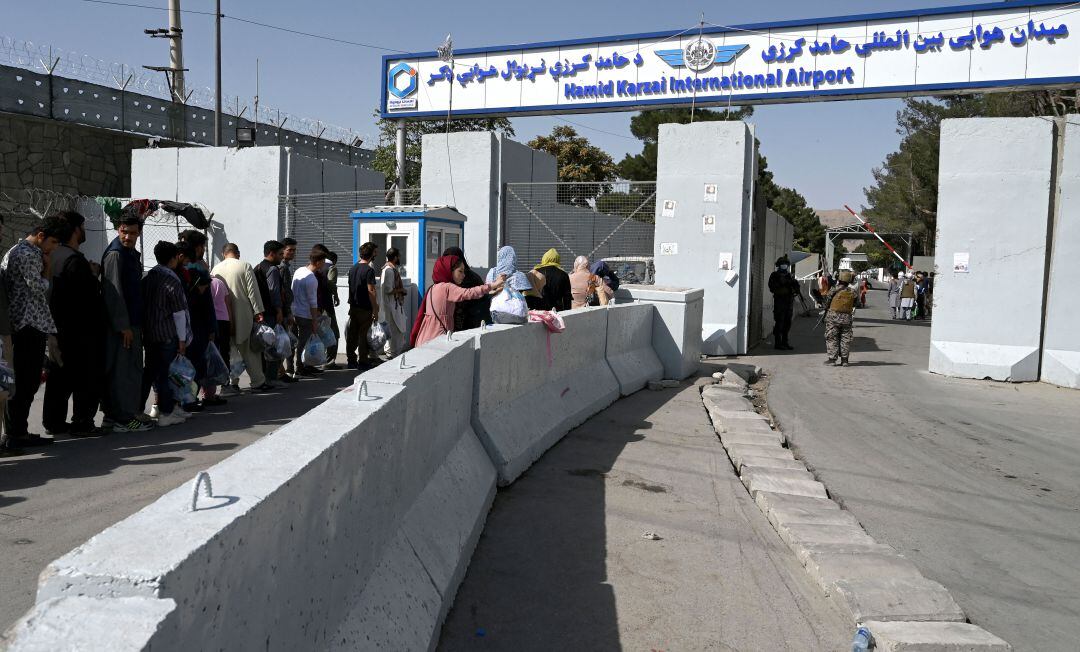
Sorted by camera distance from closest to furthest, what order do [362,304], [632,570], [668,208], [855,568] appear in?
[855,568] → [632,570] → [362,304] → [668,208]

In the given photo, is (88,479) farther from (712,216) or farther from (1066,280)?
(1066,280)

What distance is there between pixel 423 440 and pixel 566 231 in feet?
45.6

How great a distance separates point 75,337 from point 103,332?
0.24 metres

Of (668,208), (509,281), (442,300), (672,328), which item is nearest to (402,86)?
(668,208)

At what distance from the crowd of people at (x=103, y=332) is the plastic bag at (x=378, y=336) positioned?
2.79 metres

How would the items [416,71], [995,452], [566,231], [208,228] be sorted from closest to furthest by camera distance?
1. [995,452]
2. [566,231]
3. [208,228]
4. [416,71]

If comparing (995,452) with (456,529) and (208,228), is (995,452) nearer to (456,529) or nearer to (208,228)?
(456,529)

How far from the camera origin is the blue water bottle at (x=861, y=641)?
4090mm

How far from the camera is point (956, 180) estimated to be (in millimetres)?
14320

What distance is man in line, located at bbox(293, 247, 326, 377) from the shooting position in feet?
39.5

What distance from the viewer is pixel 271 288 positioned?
11211 mm

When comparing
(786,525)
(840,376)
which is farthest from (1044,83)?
(786,525)

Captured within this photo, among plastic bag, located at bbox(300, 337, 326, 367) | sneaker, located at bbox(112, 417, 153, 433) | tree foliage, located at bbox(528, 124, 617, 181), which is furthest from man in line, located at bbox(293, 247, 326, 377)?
tree foliage, located at bbox(528, 124, 617, 181)

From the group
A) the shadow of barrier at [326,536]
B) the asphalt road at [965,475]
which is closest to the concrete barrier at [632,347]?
the asphalt road at [965,475]
